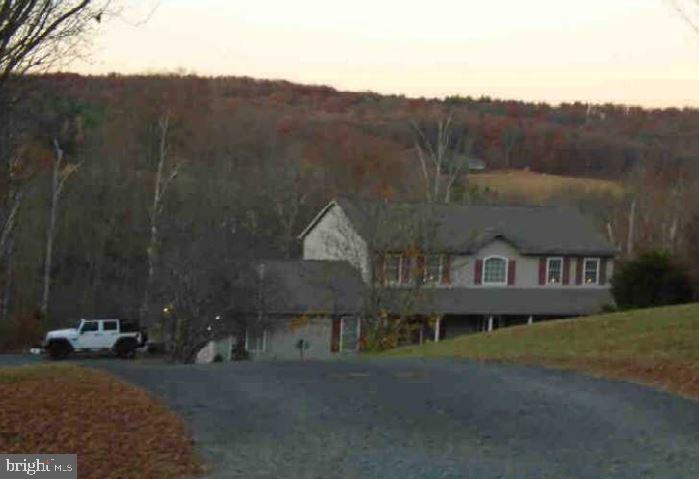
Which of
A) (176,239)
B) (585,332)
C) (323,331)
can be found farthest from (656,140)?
(585,332)

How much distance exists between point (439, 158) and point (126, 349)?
1741 cm

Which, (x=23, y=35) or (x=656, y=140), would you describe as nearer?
(x=23, y=35)

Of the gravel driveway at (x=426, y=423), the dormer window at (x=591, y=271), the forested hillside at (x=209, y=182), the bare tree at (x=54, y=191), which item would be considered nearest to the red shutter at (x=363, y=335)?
the forested hillside at (x=209, y=182)

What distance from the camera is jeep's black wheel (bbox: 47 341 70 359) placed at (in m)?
41.4

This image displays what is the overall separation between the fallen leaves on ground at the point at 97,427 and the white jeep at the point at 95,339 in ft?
94.8

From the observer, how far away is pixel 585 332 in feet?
76.2

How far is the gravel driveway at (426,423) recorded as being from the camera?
942 centimetres

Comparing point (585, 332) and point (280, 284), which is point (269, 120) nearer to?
point (280, 284)

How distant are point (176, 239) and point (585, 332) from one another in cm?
1785

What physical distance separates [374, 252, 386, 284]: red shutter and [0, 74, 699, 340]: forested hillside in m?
4.46

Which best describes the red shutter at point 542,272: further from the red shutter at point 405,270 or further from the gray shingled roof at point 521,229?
the red shutter at point 405,270

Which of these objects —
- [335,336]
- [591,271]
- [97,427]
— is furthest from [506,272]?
[97,427]

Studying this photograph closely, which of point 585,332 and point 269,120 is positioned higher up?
point 269,120

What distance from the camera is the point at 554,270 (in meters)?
47.5
